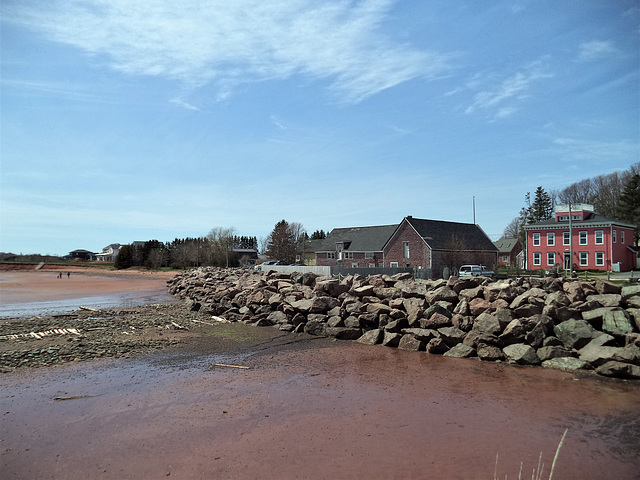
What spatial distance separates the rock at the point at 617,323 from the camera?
973cm

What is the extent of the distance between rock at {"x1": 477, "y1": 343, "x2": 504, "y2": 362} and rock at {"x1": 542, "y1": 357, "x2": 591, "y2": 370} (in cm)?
94

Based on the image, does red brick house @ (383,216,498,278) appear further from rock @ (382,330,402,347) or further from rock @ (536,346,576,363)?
rock @ (536,346,576,363)

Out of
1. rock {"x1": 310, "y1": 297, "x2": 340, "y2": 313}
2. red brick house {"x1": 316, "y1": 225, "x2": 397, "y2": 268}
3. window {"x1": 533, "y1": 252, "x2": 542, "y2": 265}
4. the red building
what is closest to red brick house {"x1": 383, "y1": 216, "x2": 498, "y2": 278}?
red brick house {"x1": 316, "y1": 225, "x2": 397, "y2": 268}

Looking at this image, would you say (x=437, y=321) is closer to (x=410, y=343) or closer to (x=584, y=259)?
(x=410, y=343)

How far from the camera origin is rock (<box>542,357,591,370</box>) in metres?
9.13

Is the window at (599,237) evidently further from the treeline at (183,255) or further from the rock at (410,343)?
the treeline at (183,255)

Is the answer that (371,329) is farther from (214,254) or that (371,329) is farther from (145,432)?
(214,254)

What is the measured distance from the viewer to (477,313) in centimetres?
1182

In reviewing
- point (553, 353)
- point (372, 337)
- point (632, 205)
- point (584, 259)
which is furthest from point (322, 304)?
point (632, 205)

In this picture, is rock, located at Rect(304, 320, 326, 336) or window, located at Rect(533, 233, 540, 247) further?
window, located at Rect(533, 233, 540, 247)

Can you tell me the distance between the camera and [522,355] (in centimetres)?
971

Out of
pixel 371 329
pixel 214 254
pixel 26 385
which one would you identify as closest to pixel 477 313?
pixel 371 329

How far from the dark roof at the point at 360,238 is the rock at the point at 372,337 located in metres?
37.7

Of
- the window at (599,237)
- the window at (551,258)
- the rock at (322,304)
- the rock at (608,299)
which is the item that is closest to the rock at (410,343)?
the rock at (322,304)
